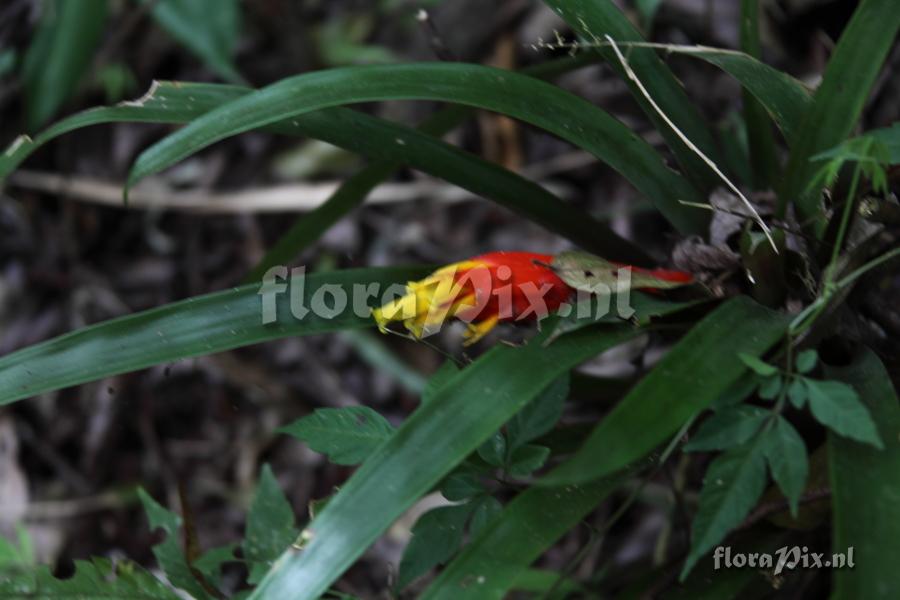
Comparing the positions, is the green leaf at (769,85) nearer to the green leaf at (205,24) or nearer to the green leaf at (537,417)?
the green leaf at (537,417)

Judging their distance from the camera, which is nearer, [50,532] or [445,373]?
[445,373]

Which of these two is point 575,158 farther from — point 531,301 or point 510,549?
point 510,549

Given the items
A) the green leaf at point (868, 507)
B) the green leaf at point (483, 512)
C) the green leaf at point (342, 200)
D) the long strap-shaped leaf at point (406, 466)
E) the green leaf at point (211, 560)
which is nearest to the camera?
the green leaf at point (868, 507)

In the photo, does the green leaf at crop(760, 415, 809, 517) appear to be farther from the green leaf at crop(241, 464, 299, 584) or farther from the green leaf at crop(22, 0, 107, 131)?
the green leaf at crop(22, 0, 107, 131)

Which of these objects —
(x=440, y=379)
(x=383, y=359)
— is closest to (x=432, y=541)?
(x=440, y=379)

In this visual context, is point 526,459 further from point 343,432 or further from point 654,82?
point 654,82

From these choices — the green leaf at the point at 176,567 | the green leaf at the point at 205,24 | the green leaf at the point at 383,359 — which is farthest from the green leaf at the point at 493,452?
the green leaf at the point at 205,24

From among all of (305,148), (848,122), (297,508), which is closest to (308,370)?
(297,508)
